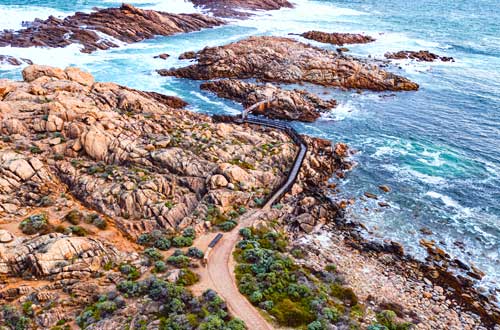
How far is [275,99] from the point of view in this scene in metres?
73.6

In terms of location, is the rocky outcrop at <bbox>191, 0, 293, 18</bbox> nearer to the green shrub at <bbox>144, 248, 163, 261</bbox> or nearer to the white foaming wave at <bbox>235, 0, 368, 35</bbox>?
the white foaming wave at <bbox>235, 0, 368, 35</bbox>

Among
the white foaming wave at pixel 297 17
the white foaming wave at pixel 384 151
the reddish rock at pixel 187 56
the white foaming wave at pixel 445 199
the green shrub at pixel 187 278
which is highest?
the white foaming wave at pixel 297 17

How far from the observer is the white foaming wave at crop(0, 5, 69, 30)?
105662 mm

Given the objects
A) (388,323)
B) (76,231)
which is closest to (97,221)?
(76,231)

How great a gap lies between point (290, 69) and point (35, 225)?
67.2m

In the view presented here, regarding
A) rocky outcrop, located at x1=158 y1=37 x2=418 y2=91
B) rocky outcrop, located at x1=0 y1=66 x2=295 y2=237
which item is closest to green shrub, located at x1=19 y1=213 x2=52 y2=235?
rocky outcrop, located at x1=0 y1=66 x2=295 y2=237

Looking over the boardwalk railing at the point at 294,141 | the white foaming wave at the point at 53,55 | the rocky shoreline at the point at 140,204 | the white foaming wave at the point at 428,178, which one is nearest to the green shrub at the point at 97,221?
the rocky shoreline at the point at 140,204

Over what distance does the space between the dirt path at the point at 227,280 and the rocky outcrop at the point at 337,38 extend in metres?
87.5

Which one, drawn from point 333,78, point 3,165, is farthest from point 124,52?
point 3,165

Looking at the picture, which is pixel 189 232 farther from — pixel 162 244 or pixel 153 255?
pixel 153 255

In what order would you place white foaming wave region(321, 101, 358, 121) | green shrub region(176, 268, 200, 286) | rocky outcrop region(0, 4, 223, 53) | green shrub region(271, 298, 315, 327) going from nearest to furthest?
green shrub region(271, 298, 315, 327)
green shrub region(176, 268, 200, 286)
white foaming wave region(321, 101, 358, 121)
rocky outcrop region(0, 4, 223, 53)

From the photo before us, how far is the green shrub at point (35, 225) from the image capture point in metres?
33.6

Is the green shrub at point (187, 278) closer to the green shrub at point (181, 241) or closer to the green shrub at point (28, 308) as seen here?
the green shrub at point (181, 241)

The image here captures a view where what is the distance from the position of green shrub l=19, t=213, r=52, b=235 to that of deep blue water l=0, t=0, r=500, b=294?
1321 inches
